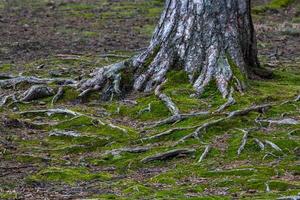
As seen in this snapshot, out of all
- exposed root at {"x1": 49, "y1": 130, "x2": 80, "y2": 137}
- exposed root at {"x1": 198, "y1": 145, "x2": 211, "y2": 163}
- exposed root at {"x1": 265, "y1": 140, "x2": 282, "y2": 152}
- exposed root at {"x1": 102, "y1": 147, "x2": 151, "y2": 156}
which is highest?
exposed root at {"x1": 265, "y1": 140, "x2": 282, "y2": 152}

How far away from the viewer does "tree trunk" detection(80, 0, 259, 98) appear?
43.7 feet

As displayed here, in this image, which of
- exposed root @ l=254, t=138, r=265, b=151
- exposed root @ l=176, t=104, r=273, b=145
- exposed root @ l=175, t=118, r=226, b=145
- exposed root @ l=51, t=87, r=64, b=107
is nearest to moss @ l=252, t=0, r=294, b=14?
exposed root @ l=51, t=87, r=64, b=107

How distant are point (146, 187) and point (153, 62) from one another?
17.0 feet

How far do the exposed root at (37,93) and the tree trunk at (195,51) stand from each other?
0.64 meters

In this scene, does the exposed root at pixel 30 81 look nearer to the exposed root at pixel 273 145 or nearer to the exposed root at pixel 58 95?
the exposed root at pixel 58 95

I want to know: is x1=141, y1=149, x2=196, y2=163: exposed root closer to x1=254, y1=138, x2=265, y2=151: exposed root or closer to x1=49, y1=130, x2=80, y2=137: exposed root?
x1=254, y1=138, x2=265, y2=151: exposed root

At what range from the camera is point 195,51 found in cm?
1345

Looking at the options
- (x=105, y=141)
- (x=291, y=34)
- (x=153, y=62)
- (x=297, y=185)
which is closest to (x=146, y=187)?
(x=297, y=185)

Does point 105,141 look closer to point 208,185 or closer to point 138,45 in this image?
point 208,185

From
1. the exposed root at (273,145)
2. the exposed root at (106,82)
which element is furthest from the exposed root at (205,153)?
the exposed root at (106,82)

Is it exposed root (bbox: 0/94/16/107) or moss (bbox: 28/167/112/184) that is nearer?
moss (bbox: 28/167/112/184)

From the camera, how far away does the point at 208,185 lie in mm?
8883

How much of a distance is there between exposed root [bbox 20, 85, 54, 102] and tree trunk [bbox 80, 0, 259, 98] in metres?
0.64

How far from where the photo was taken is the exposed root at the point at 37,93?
14031mm
